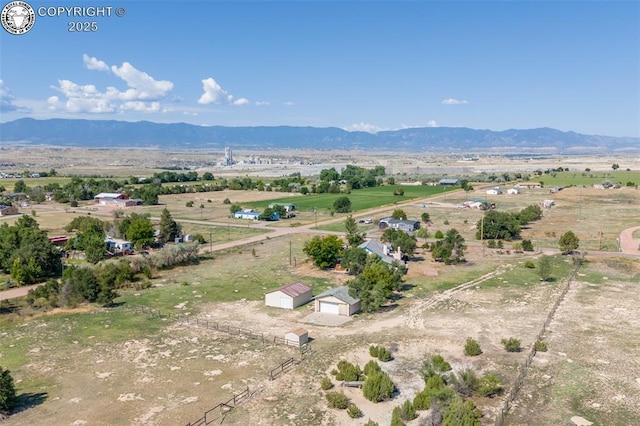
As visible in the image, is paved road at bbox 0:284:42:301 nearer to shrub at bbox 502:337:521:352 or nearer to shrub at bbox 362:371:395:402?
shrub at bbox 362:371:395:402

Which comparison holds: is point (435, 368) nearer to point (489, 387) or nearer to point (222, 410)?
point (489, 387)

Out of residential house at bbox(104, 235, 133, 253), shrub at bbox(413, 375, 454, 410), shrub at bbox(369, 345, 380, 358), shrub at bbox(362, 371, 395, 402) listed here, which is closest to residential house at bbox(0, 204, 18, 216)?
residential house at bbox(104, 235, 133, 253)

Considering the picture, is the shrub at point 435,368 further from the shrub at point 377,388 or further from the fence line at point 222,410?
the fence line at point 222,410

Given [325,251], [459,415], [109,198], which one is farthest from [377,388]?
[109,198]

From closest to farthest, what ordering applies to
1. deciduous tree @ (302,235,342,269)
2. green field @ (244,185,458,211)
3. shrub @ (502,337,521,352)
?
shrub @ (502,337,521,352), deciduous tree @ (302,235,342,269), green field @ (244,185,458,211)

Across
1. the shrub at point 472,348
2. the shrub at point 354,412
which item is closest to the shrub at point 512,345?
the shrub at point 472,348
